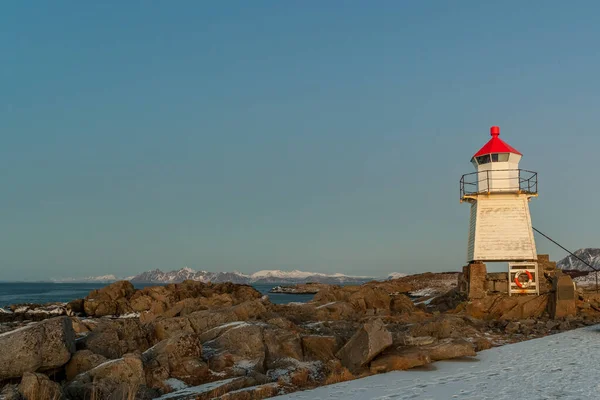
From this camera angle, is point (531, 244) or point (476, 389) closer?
point (476, 389)

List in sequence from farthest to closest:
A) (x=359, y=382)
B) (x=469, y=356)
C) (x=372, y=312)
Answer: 1. (x=372, y=312)
2. (x=469, y=356)
3. (x=359, y=382)

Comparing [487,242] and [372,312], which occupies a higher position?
[487,242]

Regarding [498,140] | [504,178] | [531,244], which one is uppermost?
[498,140]

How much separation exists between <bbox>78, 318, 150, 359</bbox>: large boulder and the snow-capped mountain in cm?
10233

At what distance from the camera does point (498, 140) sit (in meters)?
27.1

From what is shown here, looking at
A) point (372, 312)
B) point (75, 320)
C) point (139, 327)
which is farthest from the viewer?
point (372, 312)

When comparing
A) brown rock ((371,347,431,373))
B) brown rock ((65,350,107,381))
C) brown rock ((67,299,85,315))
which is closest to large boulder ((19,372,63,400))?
brown rock ((65,350,107,381))

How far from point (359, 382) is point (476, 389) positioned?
2.43 m

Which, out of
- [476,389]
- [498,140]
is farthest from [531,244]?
[476,389]

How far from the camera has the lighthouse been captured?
2583cm

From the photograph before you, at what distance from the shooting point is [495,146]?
26.7 m

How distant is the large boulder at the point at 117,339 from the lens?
531 inches

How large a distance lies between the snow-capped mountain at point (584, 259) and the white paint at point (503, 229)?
84978 mm

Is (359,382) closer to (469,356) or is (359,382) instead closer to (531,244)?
(469,356)
